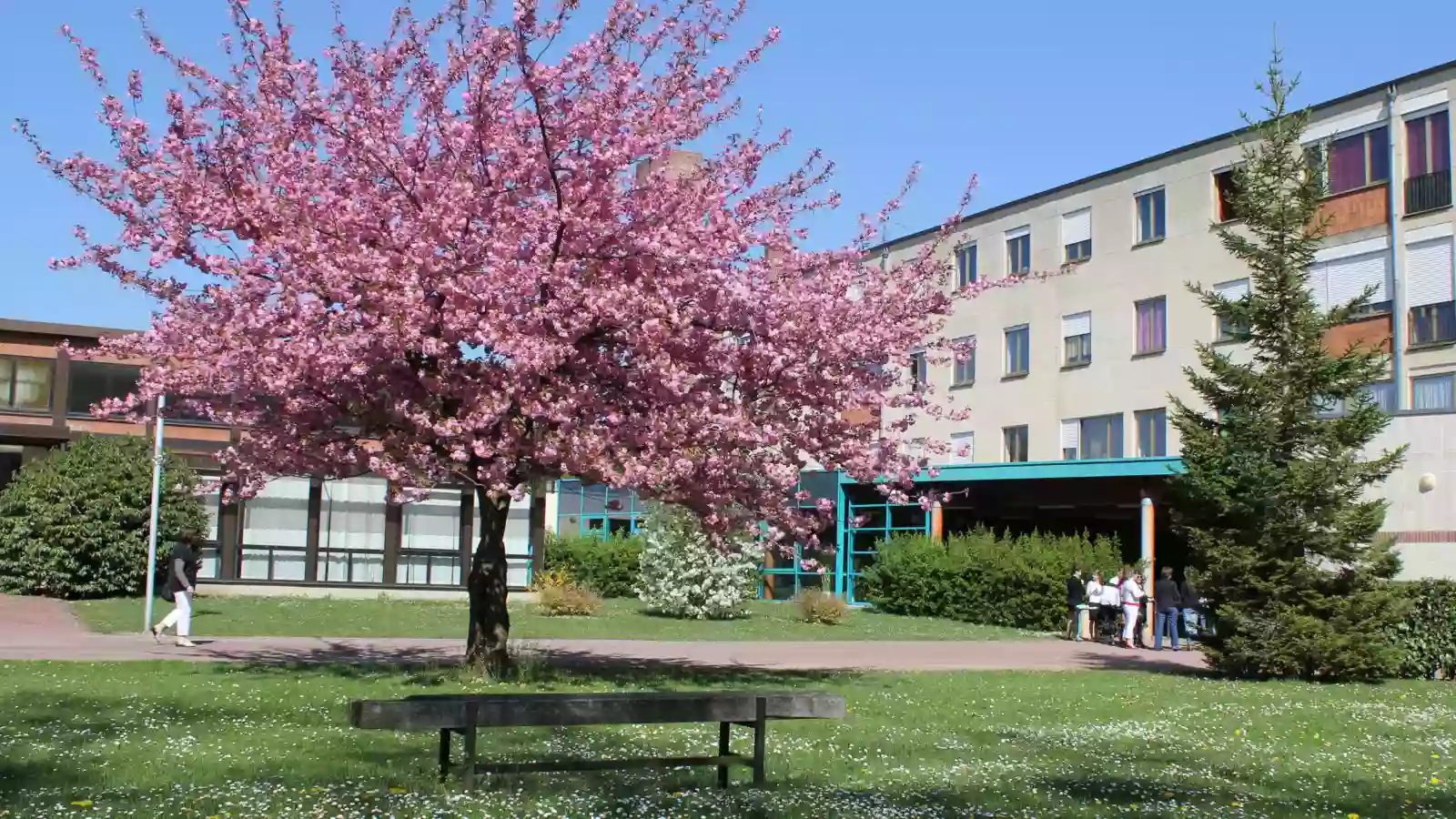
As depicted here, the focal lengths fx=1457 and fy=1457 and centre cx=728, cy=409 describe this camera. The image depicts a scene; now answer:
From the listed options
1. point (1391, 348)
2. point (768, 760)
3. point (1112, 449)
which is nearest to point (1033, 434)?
point (1112, 449)

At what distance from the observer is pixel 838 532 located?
44875 mm

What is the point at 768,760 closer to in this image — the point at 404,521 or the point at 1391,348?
the point at 1391,348

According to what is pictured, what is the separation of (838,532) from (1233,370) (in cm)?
2478

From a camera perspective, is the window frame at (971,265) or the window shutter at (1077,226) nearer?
the window shutter at (1077,226)

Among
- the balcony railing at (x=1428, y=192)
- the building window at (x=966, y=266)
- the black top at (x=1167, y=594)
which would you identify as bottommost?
the black top at (x=1167, y=594)

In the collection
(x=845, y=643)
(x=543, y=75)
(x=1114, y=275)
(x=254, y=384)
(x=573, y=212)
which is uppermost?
(x=1114, y=275)

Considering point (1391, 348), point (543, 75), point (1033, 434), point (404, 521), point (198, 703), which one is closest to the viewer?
point (198, 703)

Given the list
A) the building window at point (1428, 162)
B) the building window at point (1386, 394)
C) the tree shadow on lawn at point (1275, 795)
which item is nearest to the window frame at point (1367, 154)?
the building window at point (1428, 162)

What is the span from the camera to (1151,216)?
3834 centimetres

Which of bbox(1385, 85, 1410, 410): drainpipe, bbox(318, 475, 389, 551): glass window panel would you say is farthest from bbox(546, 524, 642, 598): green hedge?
bbox(1385, 85, 1410, 410): drainpipe

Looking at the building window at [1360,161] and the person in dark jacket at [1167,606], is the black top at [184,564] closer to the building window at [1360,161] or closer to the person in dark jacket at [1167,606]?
the person in dark jacket at [1167,606]

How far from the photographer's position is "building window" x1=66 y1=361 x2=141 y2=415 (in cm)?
3797

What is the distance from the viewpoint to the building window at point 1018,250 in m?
42.2

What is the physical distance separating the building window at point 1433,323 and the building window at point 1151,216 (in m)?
7.40
